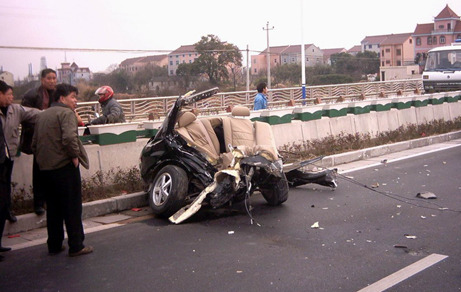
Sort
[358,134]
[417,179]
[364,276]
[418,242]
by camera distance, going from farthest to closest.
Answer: [358,134]
[417,179]
[418,242]
[364,276]

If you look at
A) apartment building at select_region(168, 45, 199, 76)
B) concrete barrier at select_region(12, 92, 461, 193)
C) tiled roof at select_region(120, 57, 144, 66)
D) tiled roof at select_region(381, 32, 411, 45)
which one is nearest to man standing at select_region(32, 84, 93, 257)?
concrete barrier at select_region(12, 92, 461, 193)

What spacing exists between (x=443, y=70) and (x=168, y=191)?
26773mm

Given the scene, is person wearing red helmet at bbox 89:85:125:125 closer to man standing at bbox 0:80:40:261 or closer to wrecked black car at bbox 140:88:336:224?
wrecked black car at bbox 140:88:336:224

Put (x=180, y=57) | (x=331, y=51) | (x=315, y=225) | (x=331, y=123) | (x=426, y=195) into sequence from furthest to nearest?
1. (x=331, y=51)
2. (x=180, y=57)
3. (x=331, y=123)
4. (x=426, y=195)
5. (x=315, y=225)

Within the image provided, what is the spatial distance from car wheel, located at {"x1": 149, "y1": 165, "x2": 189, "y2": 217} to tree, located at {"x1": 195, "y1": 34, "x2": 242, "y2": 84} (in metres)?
12.0

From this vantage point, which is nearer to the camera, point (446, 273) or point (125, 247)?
point (446, 273)

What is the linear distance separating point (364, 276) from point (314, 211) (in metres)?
2.84

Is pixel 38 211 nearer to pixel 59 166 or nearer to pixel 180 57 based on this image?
pixel 59 166

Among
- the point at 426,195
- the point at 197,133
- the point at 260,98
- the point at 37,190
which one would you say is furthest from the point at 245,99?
the point at 37,190

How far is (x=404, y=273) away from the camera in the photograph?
5430 mm

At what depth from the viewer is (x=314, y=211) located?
8180 mm

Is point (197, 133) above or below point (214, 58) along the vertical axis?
below

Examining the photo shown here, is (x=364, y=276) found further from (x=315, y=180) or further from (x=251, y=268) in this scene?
(x=315, y=180)

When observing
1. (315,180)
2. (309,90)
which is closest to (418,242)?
(315,180)
